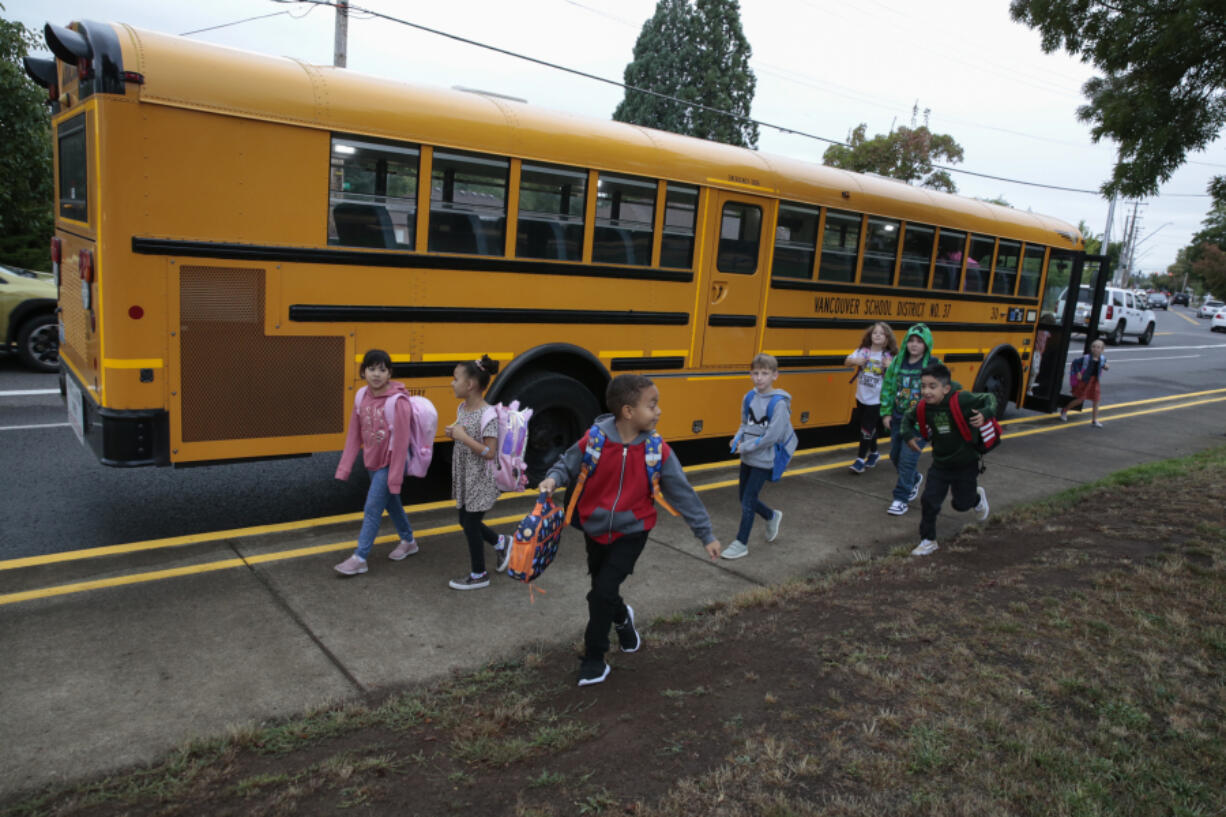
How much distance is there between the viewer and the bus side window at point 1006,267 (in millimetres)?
10164

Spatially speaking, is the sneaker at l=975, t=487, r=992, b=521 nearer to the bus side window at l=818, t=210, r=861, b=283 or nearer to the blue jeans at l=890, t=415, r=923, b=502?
the blue jeans at l=890, t=415, r=923, b=502

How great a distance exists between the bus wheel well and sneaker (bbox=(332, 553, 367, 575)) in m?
8.08

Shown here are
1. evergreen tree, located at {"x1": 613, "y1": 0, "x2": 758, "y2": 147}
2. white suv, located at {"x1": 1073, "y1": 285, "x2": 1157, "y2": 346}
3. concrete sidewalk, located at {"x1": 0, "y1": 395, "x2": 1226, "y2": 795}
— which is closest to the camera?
concrete sidewalk, located at {"x1": 0, "y1": 395, "x2": 1226, "y2": 795}

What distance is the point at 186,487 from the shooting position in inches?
251

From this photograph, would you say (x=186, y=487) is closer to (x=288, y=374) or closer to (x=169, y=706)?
(x=288, y=374)

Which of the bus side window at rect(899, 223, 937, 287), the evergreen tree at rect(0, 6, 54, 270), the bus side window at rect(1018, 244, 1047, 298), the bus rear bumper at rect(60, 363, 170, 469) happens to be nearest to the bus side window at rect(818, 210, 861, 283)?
the bus side window at rect(899, 223, 937, 287)

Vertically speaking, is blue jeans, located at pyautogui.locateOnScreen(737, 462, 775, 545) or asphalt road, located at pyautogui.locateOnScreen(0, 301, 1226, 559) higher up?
blue jeans, located at pyautogui.locateOnScreen(737, 462, 775, 545)

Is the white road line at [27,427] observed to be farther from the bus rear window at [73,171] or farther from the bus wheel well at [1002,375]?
the bus wheel well at [1002,375]

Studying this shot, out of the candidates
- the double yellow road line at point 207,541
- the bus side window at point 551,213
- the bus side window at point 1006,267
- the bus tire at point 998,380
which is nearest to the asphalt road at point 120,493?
the double yellow road line at point 207,541

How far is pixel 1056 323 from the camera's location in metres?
11.2

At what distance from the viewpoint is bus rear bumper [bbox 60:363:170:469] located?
15.4 ft

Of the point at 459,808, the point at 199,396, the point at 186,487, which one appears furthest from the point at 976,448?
the point at 186,487

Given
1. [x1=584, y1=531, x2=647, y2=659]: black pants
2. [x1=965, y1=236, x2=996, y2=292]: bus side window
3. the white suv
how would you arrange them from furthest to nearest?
1. the white suv
2. [x1=965, y1=236, x2=996, y2=292]: bus side window
3. [x1=584, y1=531, x2=647, y2=659]: black pants

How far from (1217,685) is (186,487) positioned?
20.9ft
